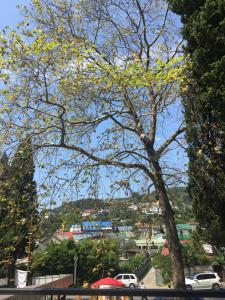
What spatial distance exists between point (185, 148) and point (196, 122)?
0.68 m

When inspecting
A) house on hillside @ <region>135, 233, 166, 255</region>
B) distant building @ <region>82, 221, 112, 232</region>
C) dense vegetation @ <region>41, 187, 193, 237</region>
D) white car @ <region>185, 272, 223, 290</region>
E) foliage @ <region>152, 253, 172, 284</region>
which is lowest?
white car @ <region>185, 272, 223, 290</region>

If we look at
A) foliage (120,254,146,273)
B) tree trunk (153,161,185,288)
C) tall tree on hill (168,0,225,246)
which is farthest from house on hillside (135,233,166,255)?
foliage (120,254,146,273)

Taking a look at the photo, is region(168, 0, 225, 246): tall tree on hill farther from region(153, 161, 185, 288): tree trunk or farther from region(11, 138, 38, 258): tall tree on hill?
region(11, 138, 38, 258): tall tree on hill

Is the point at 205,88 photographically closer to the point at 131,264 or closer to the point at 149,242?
the point at 149,242

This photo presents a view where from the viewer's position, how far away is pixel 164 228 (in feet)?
31.4

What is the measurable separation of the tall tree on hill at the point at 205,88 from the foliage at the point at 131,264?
3585 cm

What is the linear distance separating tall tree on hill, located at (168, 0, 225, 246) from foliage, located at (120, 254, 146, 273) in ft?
118

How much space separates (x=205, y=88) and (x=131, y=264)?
40223 mm

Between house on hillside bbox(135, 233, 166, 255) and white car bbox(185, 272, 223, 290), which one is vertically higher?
house on hillside bbox(135, 233, 166, 255)

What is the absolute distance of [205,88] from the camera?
355 inches

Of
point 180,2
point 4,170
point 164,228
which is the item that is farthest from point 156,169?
point 180,2

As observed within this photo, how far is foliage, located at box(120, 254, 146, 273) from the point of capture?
148ft

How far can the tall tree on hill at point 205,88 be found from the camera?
8766mm

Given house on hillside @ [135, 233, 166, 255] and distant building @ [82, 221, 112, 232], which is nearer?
distant building @ [82, 221, 112, 232]
